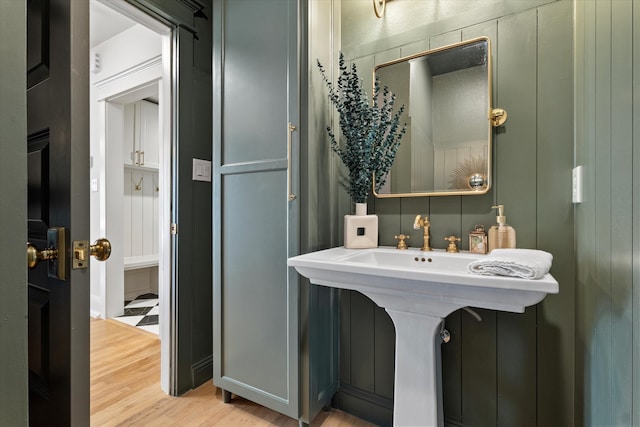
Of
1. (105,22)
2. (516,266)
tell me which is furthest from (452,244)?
(105,22)

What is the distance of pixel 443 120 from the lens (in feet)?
4.56

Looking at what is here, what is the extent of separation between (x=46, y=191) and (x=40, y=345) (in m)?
0.37

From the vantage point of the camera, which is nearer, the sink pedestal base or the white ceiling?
the sink pedestal base

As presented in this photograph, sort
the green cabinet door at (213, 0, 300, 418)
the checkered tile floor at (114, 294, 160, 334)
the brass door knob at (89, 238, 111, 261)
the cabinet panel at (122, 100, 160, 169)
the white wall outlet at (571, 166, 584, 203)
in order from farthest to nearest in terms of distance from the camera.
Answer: the cabinet panel at (122, 100, 160, 169), the checkered tile floor at (114, 294, 160, 334), the green cabinet door at (213, 0, 300, 418), the white wall outlet at (571, 166, 584, 203), the brass door knob at (89, 238, 111, 261)

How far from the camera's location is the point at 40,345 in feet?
2.33

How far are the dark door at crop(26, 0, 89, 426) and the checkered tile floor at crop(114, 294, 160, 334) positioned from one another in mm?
2270

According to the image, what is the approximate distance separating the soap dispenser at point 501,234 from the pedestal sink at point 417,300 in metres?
0.09

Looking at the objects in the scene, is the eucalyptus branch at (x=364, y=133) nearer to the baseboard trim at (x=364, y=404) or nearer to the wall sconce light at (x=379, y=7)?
the wall sconce light at (x=379, y=7)

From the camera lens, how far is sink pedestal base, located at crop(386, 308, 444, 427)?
1049 mm

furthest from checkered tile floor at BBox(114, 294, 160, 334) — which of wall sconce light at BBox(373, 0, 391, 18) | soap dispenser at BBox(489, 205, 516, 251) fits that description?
wall sconce light at BBox(373, 0, 391, 18)

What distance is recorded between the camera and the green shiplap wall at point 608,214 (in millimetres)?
592

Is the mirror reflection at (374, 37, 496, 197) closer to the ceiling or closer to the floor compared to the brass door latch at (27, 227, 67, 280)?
closer to the ceiling

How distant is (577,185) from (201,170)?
1885 mm

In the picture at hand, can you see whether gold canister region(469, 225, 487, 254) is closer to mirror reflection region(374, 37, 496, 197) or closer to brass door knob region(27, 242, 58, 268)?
mirror reflection region(374, 37, 496, 197)
